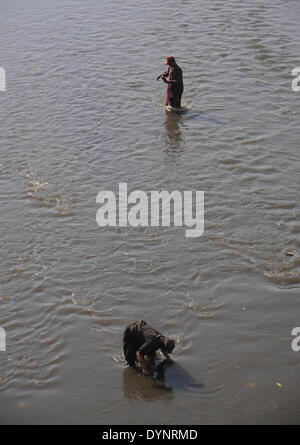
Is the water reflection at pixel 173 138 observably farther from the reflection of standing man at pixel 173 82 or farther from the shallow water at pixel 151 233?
the reflection of standing man at pixel 173 82

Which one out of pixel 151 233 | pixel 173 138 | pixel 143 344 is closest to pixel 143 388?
pixel 143 344

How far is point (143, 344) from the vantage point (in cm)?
608

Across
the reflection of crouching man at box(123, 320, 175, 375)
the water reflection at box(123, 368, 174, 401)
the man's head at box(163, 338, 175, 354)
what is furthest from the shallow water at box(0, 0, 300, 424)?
the man's head at box(163, 338, 175, 354)

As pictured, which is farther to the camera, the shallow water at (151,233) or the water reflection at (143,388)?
the shallow water at (151,233)

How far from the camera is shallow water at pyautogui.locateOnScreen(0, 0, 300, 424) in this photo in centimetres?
623

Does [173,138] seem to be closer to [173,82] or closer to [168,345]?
[173,82]

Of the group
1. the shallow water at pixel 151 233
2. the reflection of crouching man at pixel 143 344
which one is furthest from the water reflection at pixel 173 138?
the reflection of crouching man at pixel 143 344

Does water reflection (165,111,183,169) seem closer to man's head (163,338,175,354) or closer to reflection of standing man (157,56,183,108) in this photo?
reflection of standing man (157,56,183,108)

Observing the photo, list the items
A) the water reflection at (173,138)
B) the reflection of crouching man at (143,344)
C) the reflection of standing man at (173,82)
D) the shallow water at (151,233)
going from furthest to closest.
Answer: the reflection of standing man at (173,82), the water reflection at (173,138), the shallow water at (151,233), the reflection of crouching man at (143,344)

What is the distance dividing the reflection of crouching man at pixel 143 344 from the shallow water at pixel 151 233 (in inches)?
9.4

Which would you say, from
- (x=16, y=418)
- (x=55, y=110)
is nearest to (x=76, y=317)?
(x=16, y=418)

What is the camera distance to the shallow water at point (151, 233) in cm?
623

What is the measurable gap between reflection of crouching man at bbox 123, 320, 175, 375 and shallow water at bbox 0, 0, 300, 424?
0.24m

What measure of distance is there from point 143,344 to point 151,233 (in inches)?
119
